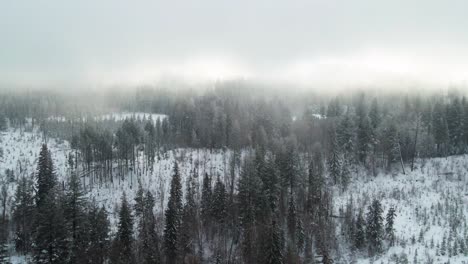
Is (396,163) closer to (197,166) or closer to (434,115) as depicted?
(434,115)

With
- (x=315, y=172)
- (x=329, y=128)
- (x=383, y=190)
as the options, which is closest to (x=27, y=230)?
(x=315, y=172)

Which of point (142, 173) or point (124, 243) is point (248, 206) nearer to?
point (124, 243)

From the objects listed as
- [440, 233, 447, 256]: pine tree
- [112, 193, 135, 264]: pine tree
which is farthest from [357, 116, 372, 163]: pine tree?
[112, 193, 135, 264]: pine tree

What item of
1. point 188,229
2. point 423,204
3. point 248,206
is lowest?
point 188,229

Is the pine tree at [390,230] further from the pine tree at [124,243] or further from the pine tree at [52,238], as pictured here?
the pine tree at [52,238]

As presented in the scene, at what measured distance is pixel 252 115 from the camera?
11938cm

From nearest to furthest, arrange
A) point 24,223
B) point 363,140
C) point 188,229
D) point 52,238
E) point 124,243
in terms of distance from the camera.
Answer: point 52,238 → point 124,243 → point 188,229 → point 24,223 → point 363,140

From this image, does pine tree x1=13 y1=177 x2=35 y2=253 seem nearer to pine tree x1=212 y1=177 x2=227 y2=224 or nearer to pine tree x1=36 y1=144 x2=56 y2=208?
pine tree x1=36 y1=144 x2=56 y2=208

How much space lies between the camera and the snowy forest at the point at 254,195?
48.6 metres

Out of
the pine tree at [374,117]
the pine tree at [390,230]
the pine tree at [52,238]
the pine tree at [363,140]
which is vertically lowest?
the pine tree at [390,230]

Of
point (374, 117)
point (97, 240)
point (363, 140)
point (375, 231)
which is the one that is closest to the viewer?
point (97, 240)

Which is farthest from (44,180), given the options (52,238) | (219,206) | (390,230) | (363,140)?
(363,140)

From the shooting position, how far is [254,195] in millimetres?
58688

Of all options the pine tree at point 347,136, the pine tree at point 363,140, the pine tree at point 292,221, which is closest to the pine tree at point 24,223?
the pine tree at point 292,221
